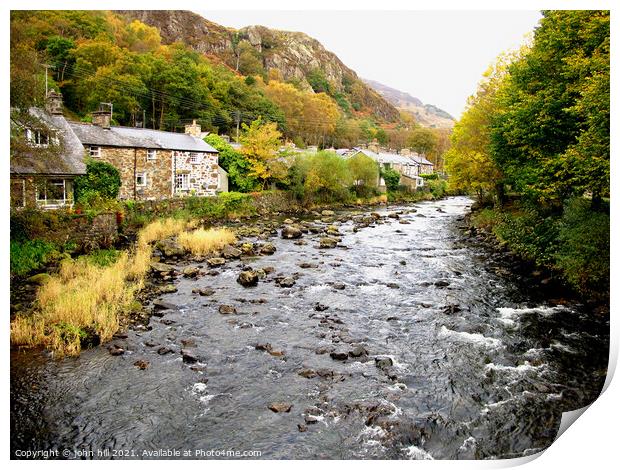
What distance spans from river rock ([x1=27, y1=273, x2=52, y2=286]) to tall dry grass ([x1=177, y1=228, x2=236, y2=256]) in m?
5.55

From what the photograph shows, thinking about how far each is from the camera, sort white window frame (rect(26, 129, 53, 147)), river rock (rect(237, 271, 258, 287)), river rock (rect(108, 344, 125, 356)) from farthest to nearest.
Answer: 1. river rock (rect(237, 271, 258, 287))
2. white window frame (rect(26, 129, 53, 147))
3. river rock (rect(108, 344, 125, 356))

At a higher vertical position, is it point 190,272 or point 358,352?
point 190,272

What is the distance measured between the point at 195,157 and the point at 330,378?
2058 cm

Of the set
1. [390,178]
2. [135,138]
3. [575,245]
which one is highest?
[135,138]

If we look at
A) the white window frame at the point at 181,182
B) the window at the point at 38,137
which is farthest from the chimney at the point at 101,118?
the window at the point at 38,137

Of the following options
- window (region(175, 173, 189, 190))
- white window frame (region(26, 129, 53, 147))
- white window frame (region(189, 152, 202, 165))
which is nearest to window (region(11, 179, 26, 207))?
white window frame (region(26, 129, 53, 147))

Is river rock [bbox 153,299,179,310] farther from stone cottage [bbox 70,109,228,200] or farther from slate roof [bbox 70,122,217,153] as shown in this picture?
slate roof [bbox 70,122,217,153]

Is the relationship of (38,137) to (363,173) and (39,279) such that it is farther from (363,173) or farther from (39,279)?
(363,173)

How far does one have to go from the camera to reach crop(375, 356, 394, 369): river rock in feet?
24.2

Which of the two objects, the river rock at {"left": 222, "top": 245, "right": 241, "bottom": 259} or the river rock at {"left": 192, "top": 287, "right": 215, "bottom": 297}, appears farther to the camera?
the river rock at {"left": 222, "top": 245, "right": 241, "bottom": 259}

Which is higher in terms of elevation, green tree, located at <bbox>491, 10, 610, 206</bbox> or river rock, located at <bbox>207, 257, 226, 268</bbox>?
green tree, located at <bbox>491, 10, 610, 206</bbox>

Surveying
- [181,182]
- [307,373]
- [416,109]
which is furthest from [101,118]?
[416,109]

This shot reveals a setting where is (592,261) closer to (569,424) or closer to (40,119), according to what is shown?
(569,424)

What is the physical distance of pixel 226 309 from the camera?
9.90 metres
